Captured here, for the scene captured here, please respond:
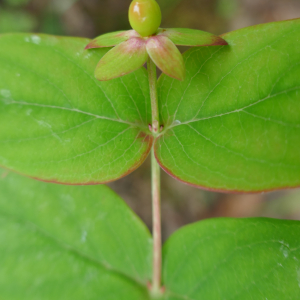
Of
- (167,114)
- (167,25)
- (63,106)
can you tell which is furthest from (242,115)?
(167,25)

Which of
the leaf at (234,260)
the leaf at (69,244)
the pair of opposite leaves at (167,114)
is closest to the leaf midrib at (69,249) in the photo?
the leaf at (69,244)

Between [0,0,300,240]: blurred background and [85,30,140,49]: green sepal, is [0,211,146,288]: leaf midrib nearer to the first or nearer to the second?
[85,30,140,49]: green sepal

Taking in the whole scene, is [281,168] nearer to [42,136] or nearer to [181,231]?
[181,231]

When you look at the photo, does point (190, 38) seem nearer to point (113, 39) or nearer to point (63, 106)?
point (113, 39)

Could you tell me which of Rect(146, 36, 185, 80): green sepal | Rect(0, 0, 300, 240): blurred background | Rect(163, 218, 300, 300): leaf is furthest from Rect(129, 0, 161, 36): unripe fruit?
Rect(0, 0, 300, 240): blurred background

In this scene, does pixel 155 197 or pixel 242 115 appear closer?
pixel 242 115

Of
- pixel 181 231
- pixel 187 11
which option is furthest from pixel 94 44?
pixel 187 11

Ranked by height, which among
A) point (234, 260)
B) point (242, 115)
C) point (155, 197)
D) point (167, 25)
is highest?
point (167, 25)
